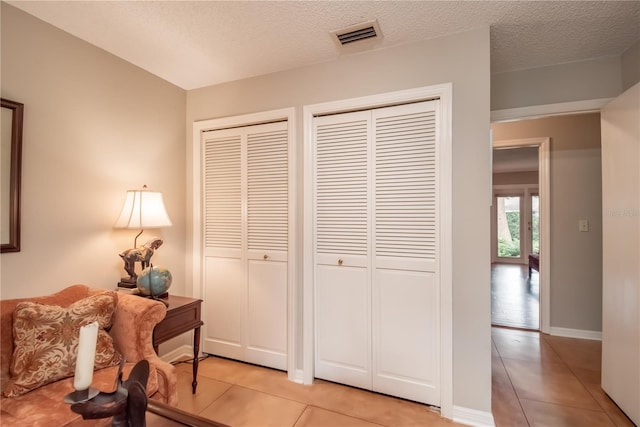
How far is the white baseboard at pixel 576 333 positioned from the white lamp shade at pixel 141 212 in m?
3.92

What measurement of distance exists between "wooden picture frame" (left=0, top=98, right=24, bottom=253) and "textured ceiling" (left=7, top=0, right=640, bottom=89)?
0.64 metres

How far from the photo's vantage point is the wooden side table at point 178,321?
183cm

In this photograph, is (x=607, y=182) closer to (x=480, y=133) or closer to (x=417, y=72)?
(x=480, y=133)

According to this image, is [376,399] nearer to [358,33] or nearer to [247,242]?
[247,242]

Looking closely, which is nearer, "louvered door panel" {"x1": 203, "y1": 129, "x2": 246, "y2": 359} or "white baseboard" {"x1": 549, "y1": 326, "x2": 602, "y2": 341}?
"louvered door panel" {"x1": 203, "y1": 129, "x2": 246, "y2": 359}

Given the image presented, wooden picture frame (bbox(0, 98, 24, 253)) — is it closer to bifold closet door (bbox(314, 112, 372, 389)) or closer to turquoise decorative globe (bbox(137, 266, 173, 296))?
turquoise decorative globe (bbox(137, 266, 173, 296))

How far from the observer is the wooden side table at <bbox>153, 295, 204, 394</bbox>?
183cm

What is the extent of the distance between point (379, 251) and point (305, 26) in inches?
61.7

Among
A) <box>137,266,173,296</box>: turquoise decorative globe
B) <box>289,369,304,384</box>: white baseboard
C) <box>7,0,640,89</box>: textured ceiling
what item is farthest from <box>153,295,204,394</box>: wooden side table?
<box>7,0,640,89</box>: textured ceiling

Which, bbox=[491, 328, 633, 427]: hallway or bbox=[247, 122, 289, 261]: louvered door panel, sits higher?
bbox=[247, 122, 289, 261]: louvered door panel

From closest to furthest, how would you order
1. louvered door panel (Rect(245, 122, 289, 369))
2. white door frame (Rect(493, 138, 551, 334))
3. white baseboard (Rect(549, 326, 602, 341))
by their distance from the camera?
louvered door panel (Rect(245, 122, 289, 369)) → white baseboard (Rect(549, 326, 602, 341)) → white door frame (Rect(493, 138, 551, 334))

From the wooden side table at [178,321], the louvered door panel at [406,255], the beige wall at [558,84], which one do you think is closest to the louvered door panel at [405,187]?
the louvered door panel at [406,255]

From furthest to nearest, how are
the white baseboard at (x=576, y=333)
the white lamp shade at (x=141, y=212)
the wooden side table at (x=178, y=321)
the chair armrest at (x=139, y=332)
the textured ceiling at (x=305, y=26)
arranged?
the white baseboard at (x=576, y=333), the white lamp shade at (x=141, y=212), the wooden side table at (x=178, y=321), the textured ceiling at (x=305, y=26), the chair armrest at (x=139, y=332)

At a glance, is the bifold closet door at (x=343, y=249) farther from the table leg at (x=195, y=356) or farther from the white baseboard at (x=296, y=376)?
the table leg at (x=195, y=356)
